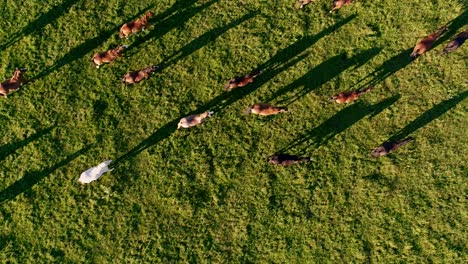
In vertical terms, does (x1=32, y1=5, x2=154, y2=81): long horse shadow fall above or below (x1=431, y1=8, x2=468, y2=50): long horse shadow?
above

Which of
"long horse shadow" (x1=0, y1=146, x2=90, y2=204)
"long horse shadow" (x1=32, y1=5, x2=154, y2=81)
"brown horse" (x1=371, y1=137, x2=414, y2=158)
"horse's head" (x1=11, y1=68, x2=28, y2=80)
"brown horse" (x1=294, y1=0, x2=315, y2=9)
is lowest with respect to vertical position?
"brown horse" (x1=371, y1=137, x2=414, y2=158)

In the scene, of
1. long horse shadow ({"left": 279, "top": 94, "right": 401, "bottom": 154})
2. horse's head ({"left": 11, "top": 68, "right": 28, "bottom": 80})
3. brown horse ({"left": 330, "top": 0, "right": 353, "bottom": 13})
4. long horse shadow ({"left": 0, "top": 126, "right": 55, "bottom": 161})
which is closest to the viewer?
brown horse ({"left": 330, "top": 0, "right": 353, "bottom": 13})

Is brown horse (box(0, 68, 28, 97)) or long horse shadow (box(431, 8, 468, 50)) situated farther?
long horse shadow (box(431, 8, 468, 50))

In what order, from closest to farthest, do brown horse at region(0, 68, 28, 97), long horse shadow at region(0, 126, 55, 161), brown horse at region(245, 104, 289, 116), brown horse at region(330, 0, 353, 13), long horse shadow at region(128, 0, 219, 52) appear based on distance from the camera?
brown horse at region(245, 104, 289, 116) → brown horse at region(330, 0, 353, 13) → brown horse at region(0, 68, 28, 97) → long horse shadow at region(0, 126, 55, 161) → long horse shadow at region(128, 0, 219, 52)

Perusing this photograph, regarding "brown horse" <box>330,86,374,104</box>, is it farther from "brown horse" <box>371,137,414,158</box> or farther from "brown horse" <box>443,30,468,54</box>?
"brown horse" <box>443,30,468,54</box>

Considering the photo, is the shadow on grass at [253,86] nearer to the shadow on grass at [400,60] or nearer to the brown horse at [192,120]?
the brown horse at [192,120]

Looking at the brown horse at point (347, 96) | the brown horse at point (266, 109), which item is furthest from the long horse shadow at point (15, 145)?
the brown horse at point (347, 96)

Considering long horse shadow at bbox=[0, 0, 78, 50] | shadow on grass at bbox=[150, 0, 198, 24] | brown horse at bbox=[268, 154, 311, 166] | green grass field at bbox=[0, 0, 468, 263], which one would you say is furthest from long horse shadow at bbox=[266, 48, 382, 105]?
long horse shadow at bbox=[0, 0, 78, 50]
